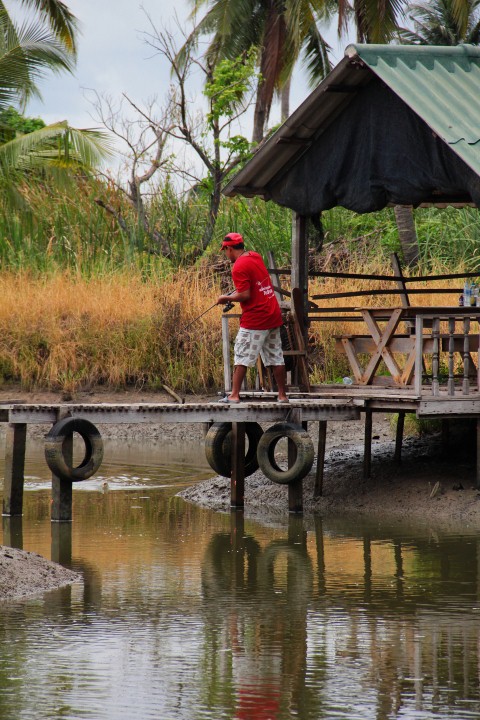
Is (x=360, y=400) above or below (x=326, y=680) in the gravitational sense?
above

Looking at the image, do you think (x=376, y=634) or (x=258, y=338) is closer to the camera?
(x=376, y=634)

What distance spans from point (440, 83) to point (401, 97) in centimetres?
81

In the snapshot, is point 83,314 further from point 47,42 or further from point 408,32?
point 408,32

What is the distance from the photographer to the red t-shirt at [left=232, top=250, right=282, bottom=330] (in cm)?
1201

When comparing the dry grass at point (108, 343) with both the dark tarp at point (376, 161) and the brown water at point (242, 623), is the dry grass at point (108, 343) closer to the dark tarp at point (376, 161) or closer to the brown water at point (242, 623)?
the dark tarp at point (376, 161)

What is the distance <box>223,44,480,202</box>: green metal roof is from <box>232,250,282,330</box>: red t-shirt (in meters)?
1.68

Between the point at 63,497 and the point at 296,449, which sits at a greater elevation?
the point at 296,449

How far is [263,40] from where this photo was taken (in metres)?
32.8

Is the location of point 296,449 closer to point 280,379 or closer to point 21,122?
point 280,379

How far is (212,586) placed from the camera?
8969mm

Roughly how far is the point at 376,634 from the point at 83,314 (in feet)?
42.7

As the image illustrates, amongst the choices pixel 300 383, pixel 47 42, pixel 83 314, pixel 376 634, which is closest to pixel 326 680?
pixel 376 634

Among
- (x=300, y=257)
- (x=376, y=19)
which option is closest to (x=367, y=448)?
(x=300, y=257)

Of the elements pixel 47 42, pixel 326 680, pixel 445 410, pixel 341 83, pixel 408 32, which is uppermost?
pixel 408 32
